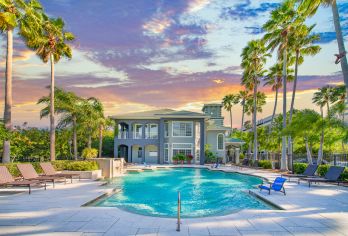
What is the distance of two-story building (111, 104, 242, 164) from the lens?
139ft

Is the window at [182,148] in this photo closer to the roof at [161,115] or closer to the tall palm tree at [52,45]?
the roof at [161,115]

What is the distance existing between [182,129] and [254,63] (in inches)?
527

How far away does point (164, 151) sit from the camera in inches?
1681

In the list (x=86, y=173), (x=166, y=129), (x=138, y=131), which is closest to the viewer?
(x=86, y=173)

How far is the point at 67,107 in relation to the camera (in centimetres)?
3022

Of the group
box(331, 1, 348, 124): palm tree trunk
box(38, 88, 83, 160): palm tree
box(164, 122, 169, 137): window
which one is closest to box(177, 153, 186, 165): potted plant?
box(164, 122, 169, 137): window

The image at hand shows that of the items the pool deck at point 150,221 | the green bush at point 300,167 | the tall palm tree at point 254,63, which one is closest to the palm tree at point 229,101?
the tall palm tree at point 254,63

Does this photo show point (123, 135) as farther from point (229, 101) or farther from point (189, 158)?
point (229, 101)

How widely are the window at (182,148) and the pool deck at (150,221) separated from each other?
31337 millimetres

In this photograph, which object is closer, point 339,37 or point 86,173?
point 339,37

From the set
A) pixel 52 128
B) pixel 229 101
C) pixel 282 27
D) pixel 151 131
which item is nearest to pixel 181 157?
pixel 151 131

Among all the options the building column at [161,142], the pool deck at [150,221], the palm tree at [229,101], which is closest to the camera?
the pool deck at [150,221]

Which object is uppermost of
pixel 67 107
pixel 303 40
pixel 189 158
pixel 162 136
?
pixel 303 40

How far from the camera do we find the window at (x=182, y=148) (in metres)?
42.5
